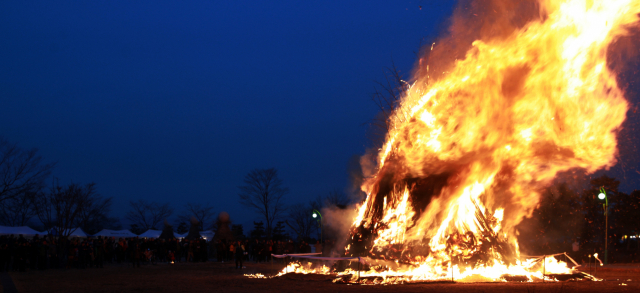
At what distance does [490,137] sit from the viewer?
54.1ft

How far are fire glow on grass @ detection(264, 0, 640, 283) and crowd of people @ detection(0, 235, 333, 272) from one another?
4860 millimetres

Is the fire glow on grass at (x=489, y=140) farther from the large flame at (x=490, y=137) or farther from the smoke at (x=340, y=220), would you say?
the smoke at (x=340, y=220)

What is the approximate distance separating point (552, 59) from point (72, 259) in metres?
24.0

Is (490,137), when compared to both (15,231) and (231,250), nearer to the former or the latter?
(231,250)

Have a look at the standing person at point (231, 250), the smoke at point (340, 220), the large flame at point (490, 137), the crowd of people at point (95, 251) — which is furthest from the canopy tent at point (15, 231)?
the large flame at point (490, 137)

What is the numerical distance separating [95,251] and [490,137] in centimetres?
2173

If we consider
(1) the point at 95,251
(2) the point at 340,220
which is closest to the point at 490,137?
(2) the point at 340,220

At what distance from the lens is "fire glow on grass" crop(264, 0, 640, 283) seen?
1516 centimetres

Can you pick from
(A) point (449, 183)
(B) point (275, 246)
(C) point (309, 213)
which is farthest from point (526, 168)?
(C) point (309, 213)

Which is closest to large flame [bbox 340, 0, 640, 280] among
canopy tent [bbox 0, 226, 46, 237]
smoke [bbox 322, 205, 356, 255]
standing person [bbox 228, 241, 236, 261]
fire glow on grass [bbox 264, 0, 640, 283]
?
fire glow on grass [bbox 264, 0, 640, 283]

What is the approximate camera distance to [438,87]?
1712cm

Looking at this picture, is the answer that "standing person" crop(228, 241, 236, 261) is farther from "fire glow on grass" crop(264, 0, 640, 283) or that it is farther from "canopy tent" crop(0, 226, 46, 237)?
"fire glow on grass" crop(264, 0, 640, 283)

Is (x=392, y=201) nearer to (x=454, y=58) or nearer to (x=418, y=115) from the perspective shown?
(x=418, y=115)

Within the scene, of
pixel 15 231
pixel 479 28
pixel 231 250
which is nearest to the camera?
pixel 479 28
